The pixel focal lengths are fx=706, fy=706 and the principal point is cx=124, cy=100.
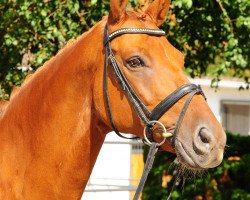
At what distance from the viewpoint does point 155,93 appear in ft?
11.2

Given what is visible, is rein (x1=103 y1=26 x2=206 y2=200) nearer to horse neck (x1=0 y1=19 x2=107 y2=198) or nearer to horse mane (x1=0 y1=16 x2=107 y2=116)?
horse neck (x1=0 y1=19 x2=107 y2=198)

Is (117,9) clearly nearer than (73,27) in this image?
Yes

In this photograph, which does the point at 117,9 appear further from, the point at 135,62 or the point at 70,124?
the point at 70,124

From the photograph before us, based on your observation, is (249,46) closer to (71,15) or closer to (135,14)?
(71,15)

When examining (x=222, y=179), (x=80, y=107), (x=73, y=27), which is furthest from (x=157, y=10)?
(x=222, y=179)

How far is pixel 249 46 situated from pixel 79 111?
4.53 meters

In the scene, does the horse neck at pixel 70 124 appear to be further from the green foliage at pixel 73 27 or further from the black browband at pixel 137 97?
the green foliage at pixel 73 27

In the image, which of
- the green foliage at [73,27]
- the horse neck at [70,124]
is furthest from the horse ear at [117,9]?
the green foliage at [73,27]

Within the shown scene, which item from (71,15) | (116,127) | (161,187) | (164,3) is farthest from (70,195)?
(161,187)

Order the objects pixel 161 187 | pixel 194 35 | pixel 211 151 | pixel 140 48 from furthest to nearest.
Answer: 1. pixel 161 187
2. pixel 194 35
3. pixel 140 48
4. pixel 211 151

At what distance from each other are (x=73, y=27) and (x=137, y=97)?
159 inches

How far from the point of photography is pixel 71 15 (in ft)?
25.0

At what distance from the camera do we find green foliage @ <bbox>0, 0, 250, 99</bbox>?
734 centimetres

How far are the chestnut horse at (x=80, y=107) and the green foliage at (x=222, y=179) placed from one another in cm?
498
